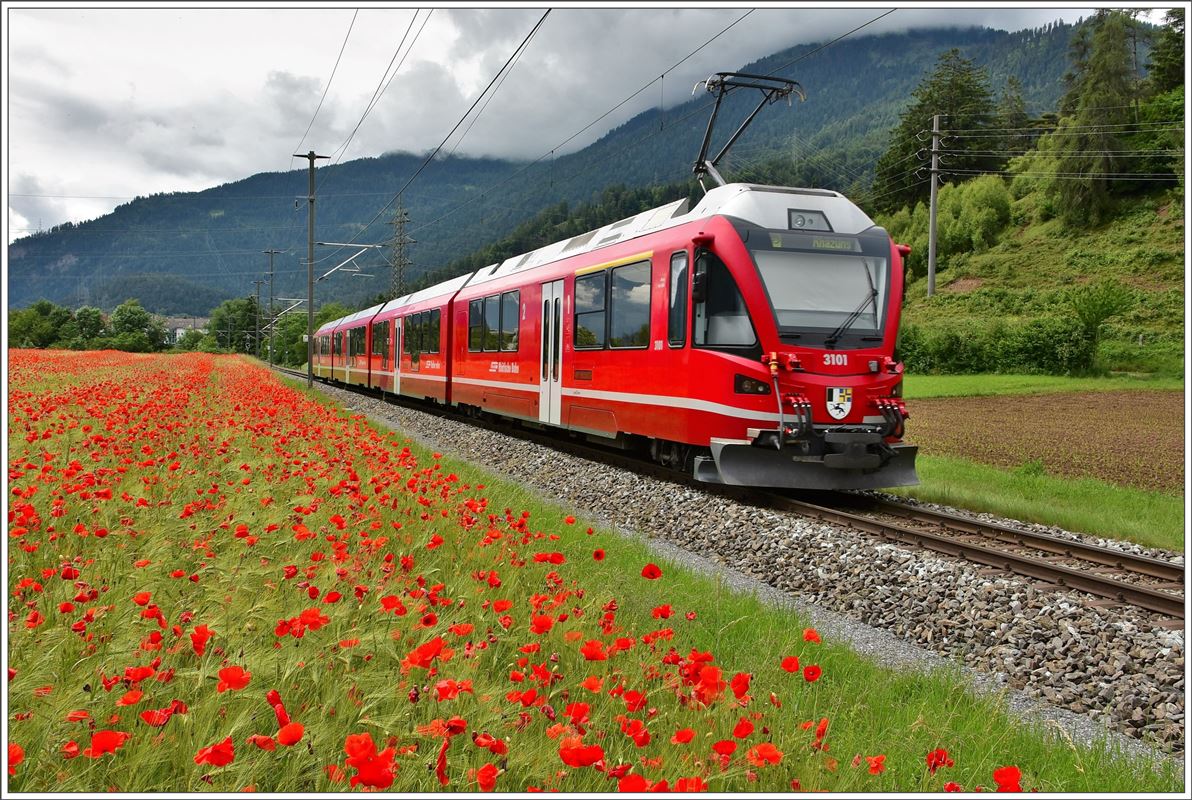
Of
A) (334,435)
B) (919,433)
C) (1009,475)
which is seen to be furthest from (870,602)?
(919,433)

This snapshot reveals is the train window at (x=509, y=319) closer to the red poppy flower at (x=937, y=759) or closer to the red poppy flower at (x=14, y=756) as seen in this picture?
the red poppy flower at (x=937, y=759)

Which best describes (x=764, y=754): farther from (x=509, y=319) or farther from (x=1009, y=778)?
(x=509, y=319)

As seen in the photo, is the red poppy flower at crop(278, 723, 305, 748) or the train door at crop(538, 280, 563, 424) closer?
the red poppy flower at crop(278, 723, 305, 748)

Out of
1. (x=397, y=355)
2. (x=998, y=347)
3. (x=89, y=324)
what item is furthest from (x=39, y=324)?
(x=998, y=347)

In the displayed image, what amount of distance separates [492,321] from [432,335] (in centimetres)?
534

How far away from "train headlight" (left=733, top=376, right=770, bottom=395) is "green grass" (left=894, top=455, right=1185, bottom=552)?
3.06 meters

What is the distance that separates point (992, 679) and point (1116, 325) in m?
41.3

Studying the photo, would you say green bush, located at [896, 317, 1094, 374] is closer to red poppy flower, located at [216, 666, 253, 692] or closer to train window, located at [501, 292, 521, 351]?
train window, located at [501, 292, 521, 351]

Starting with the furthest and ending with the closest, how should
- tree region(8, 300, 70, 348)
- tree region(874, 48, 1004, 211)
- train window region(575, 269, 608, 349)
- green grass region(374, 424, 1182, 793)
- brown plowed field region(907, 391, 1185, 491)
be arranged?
1. tree region(874, 48, 1004, 211)
2. tree region(8, 300, 70, 348)
3. brown plowed field region(907, 391, 1185, 491)
4. train window region(575, 269, 608, 349)
5. green grass region(374, 424, 1182, 793)

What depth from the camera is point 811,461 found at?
9.00 metres

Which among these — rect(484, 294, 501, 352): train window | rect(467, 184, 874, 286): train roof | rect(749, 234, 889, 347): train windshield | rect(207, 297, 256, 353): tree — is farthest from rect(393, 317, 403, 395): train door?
rect(207, 297, 256, 353): tree

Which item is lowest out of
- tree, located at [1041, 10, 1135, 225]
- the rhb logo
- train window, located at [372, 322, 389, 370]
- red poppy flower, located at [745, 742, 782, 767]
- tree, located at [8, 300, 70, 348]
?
red poppy flower, located at [745, 742, 782, 767]

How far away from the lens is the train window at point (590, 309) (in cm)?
1223

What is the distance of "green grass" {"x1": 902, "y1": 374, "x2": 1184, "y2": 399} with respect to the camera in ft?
98.7
